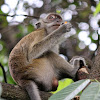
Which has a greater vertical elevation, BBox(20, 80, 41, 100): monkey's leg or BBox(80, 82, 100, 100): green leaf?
BBox(80, 82, 100, 100): green leaf

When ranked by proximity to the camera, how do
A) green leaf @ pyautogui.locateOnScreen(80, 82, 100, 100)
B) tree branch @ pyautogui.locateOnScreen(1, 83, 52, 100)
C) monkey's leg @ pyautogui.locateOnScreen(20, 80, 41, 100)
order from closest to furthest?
green leaf @ pyautogui.locateOnScreen(80, 82, 100, 100), tree branch @ pyautogui.locateOnScreen(1, 83, 52, 100), monkey's leg @ pyautogui.locateOnScreen(20, 80, 41, 100)

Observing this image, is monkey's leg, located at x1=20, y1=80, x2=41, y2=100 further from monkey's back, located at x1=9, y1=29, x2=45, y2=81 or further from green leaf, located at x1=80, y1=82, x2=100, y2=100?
green leaf, located at x1=80, y1=82, x2=100, y2=100

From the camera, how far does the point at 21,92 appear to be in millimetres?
3600

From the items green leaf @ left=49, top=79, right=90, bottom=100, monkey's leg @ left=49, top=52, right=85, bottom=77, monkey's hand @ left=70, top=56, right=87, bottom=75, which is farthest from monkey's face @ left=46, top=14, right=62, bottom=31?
green leaf @ left=49, top=79, right=90, bottom=100

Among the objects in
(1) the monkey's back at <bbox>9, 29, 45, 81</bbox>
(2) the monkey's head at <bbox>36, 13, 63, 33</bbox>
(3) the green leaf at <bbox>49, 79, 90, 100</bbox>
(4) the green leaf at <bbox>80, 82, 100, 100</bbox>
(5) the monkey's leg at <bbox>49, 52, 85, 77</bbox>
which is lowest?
(5) the monkey's leg at <bbox>49, 52, 85, 77</bbox>

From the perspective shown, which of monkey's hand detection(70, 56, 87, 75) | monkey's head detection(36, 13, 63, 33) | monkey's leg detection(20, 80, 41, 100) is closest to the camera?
monkey's leg detection(20, 80, 41, 100)

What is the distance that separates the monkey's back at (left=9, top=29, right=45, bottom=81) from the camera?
4180 millimetres

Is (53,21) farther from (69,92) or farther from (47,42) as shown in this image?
(69,92)

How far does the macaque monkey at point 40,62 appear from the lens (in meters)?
4.15

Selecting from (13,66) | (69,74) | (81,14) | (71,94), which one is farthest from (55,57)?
(81,14)

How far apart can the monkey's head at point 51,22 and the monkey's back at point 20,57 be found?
2.12ft

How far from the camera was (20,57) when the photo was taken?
433cm

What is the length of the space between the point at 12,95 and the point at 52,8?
751cm

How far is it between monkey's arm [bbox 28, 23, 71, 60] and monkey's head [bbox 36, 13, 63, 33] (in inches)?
17.0
